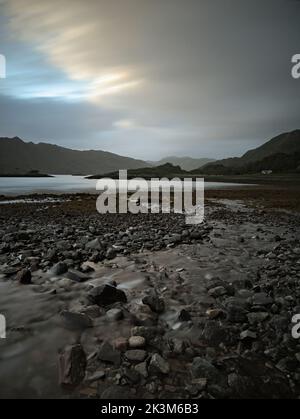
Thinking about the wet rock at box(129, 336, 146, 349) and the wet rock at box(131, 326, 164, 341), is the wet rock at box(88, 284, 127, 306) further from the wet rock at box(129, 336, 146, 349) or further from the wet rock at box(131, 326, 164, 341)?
the wet rock at box(129, 336, 146, 349)

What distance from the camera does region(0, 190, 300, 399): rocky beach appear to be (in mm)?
3258

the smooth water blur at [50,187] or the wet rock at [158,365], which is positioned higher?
the smooth water blur at [50,187]

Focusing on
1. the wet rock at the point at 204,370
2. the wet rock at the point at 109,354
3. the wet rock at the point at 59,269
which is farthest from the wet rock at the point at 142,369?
the wet rock at the point at 59,269

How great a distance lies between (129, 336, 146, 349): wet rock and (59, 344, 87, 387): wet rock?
0.65 m

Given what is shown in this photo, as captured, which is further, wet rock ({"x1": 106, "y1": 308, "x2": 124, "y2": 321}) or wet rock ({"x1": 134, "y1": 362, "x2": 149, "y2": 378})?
wet rock ({"x1": 106, "y1": 308, "x2": 124, "y2": 321})

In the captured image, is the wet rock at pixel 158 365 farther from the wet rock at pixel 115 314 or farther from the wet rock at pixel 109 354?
the wet rock at pixel 115 314

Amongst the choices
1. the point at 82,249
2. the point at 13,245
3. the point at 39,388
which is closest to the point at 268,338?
the point at 39,388

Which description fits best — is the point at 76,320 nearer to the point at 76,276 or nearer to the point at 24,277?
the point at 76,276

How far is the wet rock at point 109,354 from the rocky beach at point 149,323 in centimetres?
1

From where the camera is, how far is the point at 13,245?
31.7 ft

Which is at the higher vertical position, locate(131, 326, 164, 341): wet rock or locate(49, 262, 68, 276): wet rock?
locate(49, 262, 68, 276): wet rock

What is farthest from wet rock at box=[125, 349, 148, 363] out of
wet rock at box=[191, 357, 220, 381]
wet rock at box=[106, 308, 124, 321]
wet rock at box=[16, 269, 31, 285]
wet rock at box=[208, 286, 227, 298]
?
wet rock at box=[16, 269, 31, 285]

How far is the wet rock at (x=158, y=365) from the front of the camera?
3.43 m

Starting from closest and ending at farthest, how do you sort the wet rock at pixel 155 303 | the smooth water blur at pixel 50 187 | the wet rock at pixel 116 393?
the wet rock at pixel 116 393, the wet rock at pixel 155 303, the smooth water blur at pixel 50 187
